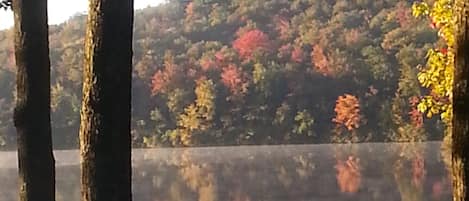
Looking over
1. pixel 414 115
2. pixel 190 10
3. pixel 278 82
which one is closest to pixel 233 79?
pixel 278 82

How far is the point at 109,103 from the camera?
4914 mm

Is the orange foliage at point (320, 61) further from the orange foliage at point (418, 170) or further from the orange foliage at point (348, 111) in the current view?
the orange foliage at point (418, 170)

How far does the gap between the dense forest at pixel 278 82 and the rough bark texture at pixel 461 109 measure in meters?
66.0

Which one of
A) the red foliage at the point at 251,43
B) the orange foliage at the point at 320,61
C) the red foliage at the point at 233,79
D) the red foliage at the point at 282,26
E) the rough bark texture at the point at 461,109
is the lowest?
the rough bark texture at the point at 461,109

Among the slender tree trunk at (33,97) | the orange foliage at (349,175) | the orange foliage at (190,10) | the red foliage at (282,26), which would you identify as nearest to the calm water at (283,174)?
the orange foliage at (349,175)

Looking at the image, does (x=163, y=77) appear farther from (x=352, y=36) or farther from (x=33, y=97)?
(x=33, y=97)

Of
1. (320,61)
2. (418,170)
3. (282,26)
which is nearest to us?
(418,170)

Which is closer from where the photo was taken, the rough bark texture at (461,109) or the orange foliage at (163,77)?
the rough bark texture at (461,109)

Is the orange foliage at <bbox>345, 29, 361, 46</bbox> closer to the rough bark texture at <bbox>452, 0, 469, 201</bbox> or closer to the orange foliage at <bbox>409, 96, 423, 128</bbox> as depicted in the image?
the orange foliage at <bbox>409, 96, 423, 128</bbox>

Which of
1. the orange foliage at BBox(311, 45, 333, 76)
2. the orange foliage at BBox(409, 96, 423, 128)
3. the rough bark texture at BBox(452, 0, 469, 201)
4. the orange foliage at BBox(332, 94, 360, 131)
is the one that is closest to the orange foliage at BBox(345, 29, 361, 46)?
the orange foliage at BBox(311, 45, 333, 76)

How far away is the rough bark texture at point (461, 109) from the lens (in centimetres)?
447

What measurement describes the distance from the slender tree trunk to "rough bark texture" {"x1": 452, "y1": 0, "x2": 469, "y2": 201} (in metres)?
2.78

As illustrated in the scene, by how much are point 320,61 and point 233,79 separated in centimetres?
729

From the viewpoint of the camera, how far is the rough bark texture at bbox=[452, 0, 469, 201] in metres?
4.47
